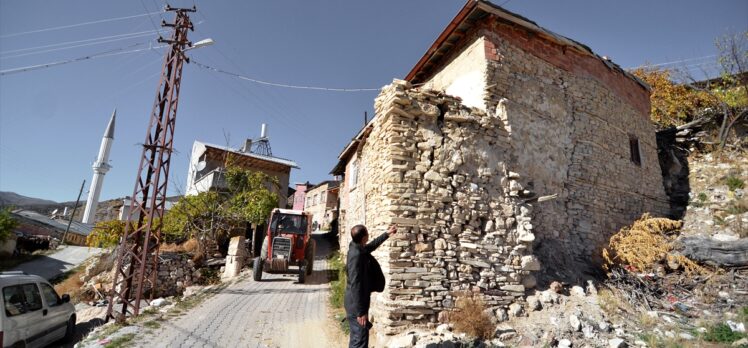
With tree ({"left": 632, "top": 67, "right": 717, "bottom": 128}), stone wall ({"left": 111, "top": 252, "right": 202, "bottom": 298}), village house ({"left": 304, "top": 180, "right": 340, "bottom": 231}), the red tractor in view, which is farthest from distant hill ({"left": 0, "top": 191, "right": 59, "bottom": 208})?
tree ({"left": 632, "top": 67, "right": 717, "bottom": 128})

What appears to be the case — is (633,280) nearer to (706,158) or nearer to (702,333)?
(702,333)

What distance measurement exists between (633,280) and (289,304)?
7.56 meters

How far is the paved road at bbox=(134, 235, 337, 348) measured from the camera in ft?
17.9

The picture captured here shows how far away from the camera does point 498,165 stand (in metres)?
6.54

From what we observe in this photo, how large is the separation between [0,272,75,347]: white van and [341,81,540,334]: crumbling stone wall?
18.9 ft

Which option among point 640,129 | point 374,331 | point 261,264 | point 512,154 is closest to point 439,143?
point 512,154

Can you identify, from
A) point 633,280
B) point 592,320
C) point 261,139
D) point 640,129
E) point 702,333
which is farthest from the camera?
point 261,139

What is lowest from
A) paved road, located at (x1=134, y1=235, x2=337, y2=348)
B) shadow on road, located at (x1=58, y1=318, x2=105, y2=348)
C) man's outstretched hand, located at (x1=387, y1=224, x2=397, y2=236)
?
shadow on road, located at (x1=58, y1=318, x2=105, y2=348)

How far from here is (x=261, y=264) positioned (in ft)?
35.8

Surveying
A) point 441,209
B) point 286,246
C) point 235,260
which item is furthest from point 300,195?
point 441,209

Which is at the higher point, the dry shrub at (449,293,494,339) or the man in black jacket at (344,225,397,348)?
the man in black jacket at (344,225,397,348)

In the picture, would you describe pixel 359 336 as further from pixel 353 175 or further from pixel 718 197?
pixel 718 197

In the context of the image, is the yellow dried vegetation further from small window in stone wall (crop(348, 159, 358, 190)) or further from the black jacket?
small window in stone wall (crop(348, 159, 358, 190))

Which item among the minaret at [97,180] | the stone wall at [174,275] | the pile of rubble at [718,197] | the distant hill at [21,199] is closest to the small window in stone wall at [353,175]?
the stone wall at [174,275]
